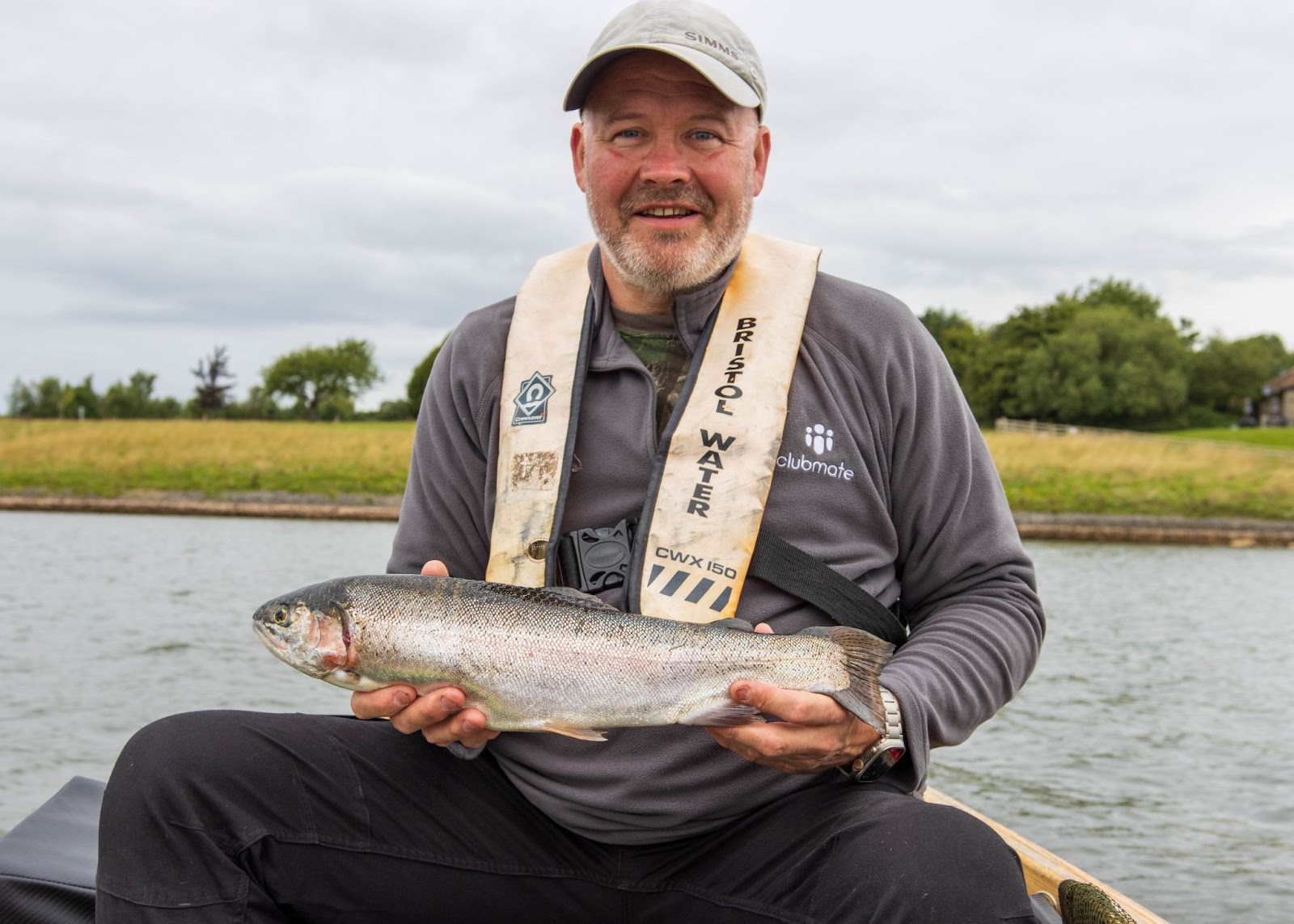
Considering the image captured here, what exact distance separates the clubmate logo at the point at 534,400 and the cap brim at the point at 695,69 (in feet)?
2.81

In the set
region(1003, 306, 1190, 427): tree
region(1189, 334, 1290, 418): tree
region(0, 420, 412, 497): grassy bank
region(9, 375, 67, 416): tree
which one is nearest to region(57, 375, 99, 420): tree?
region(9, 375, 67, 416): tree

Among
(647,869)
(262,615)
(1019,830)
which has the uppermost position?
(262,615)

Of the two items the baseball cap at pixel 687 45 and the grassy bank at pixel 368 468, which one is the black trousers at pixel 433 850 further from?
the grassy bank at pixel 368 468

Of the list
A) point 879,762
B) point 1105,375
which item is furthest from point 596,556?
point 1105,375

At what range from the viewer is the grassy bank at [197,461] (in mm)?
40938

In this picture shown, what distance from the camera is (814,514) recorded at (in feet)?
11.8

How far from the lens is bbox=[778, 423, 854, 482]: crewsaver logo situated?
360 cm

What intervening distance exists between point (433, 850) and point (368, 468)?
3963 centimetres

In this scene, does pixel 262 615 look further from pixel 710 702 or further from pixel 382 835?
pixel 710 702

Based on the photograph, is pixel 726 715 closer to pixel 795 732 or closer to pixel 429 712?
pixel 795 732

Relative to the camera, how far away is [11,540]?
29.8m

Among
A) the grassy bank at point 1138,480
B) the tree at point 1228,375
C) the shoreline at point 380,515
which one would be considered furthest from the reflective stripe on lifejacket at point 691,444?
the tree at point 1228,375

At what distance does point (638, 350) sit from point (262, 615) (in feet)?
4.68

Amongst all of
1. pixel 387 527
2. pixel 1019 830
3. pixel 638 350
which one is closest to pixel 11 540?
pixel 387 527
